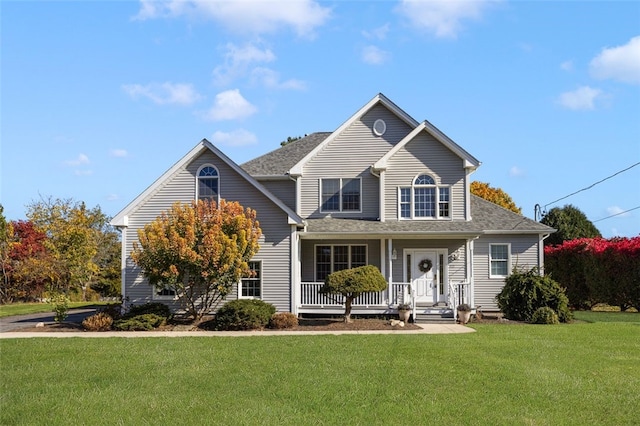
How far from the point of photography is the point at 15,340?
16.0m

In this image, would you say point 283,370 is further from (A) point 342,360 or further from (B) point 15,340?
(B) point 15,340

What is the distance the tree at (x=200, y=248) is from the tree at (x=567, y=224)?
925 inches

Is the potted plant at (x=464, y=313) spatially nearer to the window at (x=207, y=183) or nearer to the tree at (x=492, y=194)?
the window at (x=207, y=183)

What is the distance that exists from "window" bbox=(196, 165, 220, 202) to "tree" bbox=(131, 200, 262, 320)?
5.32 ft

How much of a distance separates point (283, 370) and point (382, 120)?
49.6 ft

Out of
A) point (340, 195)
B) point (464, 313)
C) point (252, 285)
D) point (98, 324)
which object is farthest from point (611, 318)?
point (98, 324)

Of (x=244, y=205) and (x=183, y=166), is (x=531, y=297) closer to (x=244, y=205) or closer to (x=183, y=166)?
(x=244, y=205)

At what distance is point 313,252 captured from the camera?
23531 mm

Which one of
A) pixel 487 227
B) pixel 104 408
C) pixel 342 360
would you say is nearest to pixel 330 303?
pixel 487 227

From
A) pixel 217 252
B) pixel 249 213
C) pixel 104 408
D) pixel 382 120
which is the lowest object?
pixel 104 408

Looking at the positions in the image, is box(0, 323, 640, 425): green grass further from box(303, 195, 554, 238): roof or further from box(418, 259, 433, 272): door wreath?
box(418, 259, 433, 272): door wreath

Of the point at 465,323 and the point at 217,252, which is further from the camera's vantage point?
the point at 465,323

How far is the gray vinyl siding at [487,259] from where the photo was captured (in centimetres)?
2481

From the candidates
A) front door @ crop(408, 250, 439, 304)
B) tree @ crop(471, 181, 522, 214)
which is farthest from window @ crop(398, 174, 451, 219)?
tree @ crop(471, 181, 522, 214)
